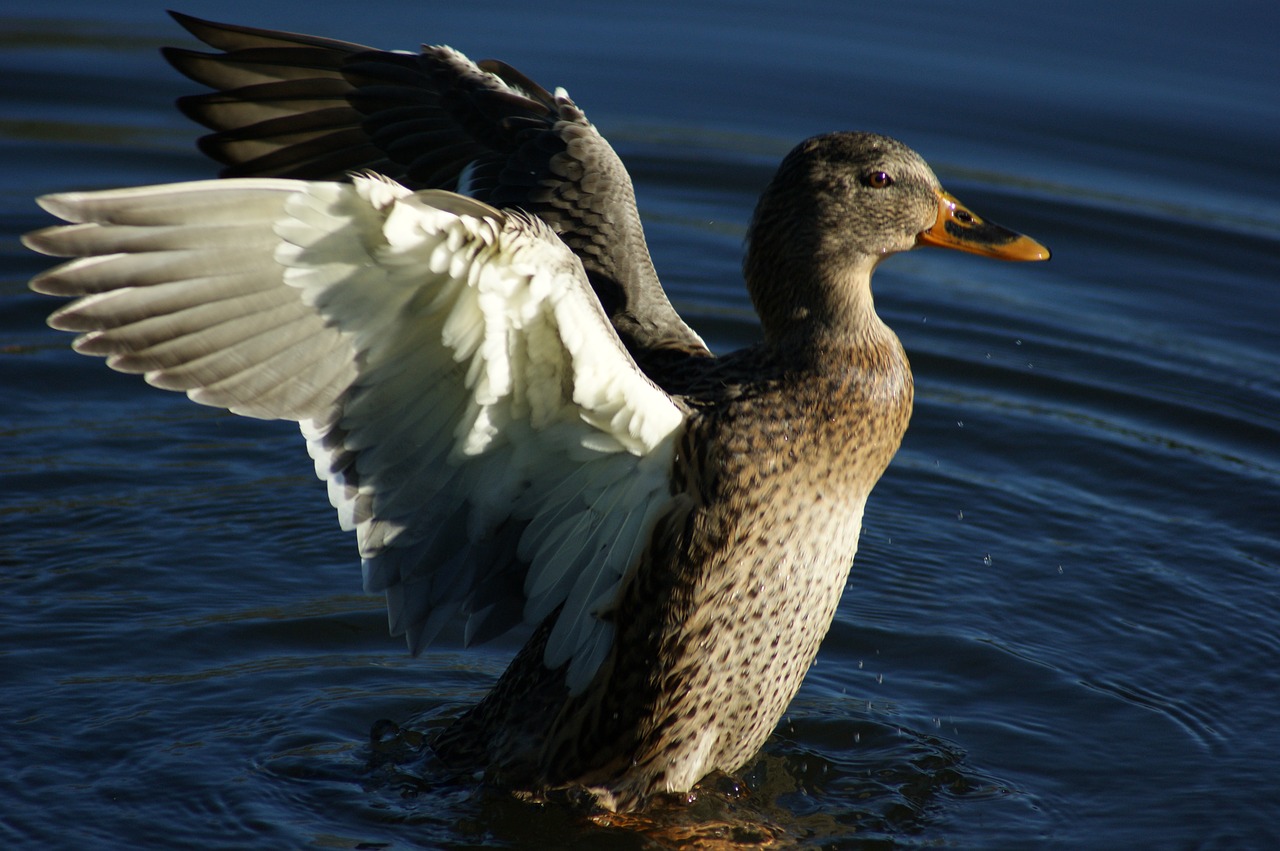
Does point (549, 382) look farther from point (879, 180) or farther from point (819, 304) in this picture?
point (879, 180)

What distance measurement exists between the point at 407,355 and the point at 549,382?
390 mm

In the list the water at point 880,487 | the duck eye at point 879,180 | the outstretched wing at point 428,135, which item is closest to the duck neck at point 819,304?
the duck eye at point 879,180

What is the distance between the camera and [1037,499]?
7.34 meters

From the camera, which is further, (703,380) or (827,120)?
(827,120)

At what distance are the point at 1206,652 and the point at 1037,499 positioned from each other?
125 centimetres

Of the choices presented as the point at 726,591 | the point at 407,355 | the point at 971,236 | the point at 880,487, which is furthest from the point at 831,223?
the point at 880,487

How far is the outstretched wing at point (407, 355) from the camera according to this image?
410cm

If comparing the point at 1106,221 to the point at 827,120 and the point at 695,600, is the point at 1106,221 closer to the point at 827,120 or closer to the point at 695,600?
the point at 827,120

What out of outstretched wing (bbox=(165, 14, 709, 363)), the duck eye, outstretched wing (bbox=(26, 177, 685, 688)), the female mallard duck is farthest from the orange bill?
outstretched wing (bbox=(26, 177, 685, 688))

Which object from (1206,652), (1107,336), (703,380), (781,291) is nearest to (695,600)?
(703,380)

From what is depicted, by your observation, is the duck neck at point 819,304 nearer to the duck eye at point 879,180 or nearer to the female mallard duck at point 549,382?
the female mallard duck at point 549,382

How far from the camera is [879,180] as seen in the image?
5312mm

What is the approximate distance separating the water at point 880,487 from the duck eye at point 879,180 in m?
1.90

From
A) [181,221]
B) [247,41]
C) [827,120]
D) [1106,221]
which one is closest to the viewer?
[181,221]
